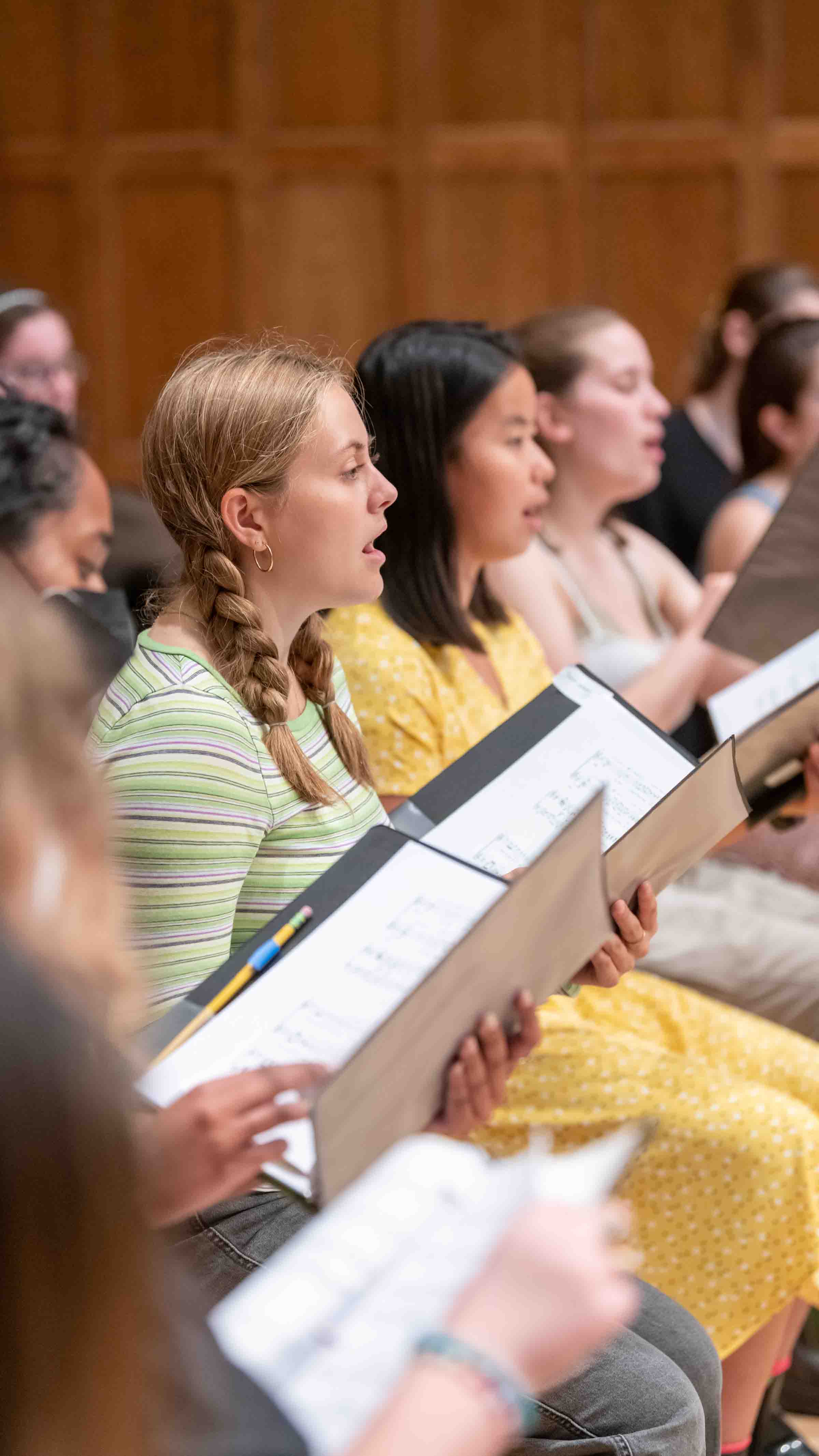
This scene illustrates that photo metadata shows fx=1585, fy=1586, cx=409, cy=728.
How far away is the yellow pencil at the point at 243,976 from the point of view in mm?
1059

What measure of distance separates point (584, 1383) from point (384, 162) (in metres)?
3.85

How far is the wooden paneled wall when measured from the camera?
4.43 meters

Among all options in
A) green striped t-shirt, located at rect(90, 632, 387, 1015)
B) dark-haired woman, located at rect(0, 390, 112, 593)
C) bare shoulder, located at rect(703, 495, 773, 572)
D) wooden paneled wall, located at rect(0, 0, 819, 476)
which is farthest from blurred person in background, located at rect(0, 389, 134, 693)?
wooden paneled wall, located at rect(0, 0, 819, 476)

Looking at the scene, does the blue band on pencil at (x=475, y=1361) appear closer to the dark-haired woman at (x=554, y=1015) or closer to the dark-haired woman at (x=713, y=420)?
the dark-haired woman at (x=554, y=1015)

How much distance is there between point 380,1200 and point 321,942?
0.38m

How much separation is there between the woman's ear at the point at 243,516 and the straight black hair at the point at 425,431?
0.45m

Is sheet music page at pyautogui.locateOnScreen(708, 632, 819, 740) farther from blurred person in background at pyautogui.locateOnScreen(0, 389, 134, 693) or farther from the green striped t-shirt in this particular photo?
blurred person in background at pyautogui.locateOnScreen(0, 389, 134, 693)

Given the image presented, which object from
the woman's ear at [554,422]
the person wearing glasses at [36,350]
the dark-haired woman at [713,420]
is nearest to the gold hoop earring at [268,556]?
the woman's ear at [554,422]

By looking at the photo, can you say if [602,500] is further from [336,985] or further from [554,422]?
[336,985]

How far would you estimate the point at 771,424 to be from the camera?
294cm

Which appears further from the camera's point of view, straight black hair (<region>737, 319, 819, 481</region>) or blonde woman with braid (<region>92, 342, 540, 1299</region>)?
straight black hair (<region>737, 319, 819, 481</region>)

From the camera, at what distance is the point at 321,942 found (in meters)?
1.09

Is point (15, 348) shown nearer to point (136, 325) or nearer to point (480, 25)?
point (136, 325)

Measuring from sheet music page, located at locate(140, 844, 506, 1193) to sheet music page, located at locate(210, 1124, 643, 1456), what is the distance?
0.27 metres
